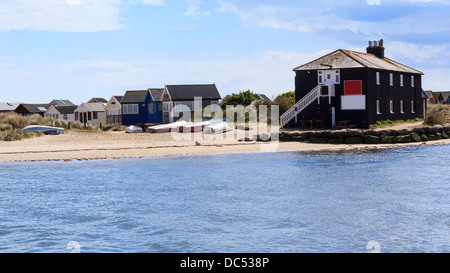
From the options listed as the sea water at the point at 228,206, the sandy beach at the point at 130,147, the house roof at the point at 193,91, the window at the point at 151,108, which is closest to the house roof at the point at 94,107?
the window at the point at 151,108

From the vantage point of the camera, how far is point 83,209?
1983 centimetres

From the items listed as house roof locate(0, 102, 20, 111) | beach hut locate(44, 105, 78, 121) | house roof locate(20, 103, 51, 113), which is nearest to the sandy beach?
beach hut locate(44, 105, 78, 121)

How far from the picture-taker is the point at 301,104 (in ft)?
163

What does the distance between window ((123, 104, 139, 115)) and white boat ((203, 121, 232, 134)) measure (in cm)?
2308

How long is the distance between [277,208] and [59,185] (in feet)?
39.1

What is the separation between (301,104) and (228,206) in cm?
3085

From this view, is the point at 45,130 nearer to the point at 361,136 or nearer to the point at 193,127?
the point at 193,127

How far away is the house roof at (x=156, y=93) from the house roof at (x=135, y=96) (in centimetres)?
134

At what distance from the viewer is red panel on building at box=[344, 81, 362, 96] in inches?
1901

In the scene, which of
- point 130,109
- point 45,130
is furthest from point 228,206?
point 130,109

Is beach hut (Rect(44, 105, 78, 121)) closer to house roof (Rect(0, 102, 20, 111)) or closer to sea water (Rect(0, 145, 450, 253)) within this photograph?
house roof (Rect(0, 102, 20, 111))

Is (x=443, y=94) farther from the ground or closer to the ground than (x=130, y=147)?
farther from the ground

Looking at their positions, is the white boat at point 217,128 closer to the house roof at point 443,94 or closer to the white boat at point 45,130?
the white boat at point 45,130
